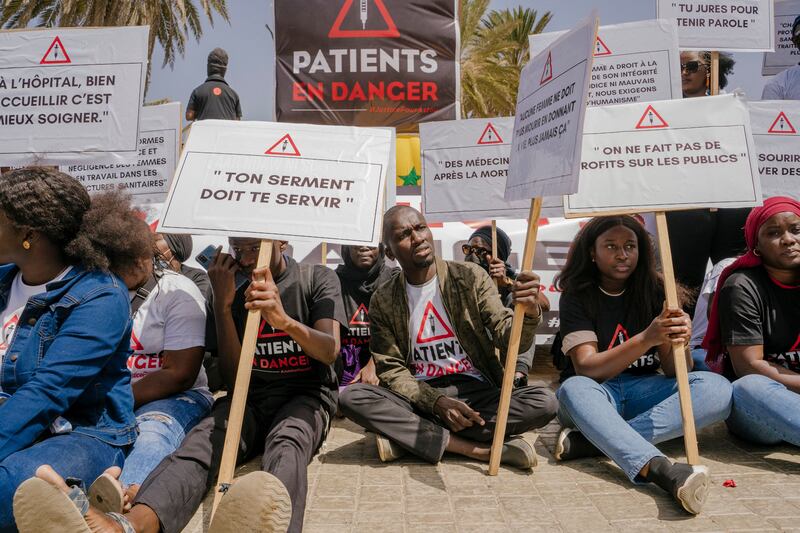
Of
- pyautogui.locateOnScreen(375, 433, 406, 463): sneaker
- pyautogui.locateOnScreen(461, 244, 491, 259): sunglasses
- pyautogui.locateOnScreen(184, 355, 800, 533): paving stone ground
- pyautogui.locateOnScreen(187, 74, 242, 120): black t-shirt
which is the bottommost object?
pyautogui.locateOnScreen(184, 355, 800, 533): paving stone ground

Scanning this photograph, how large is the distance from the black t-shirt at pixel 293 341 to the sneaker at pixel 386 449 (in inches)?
14.0

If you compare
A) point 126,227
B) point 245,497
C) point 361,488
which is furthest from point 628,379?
point 126,227

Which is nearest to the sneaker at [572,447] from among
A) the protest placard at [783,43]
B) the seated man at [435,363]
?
the seated man at [435,363]

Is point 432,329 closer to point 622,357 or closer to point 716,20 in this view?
point 622,357

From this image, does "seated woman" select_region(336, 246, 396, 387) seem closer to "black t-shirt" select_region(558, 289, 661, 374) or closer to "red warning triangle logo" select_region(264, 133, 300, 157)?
"black t-shirt" select_region(558, 289, 661, 374)

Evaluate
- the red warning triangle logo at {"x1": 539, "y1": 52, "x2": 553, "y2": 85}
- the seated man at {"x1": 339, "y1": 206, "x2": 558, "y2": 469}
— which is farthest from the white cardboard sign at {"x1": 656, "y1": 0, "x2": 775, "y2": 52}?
the seated man at {"x1": 339, "y1": 206, "x2": 558, "y2": 469}

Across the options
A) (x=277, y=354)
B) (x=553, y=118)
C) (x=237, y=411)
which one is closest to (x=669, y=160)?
(x=553, y=118)

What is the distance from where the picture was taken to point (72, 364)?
2531 millimetres

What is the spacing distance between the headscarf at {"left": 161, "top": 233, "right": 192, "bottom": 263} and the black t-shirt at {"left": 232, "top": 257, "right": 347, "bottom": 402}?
196 centimetres

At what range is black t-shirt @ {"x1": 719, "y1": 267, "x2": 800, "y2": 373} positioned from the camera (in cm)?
365

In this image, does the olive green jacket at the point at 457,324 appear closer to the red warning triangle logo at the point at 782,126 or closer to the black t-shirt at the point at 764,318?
the black t-shirt at the point at 764,318

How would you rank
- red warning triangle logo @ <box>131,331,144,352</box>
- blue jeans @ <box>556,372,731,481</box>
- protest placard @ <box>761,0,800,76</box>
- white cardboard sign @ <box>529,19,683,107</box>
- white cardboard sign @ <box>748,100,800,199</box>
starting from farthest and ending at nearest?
protest placard @ <box>761,0,800,76</box>, white cardboard sign @ <box>529,19,683,107</box>, white cardboard sign @ <box>748,100,800,199</box>, red warning triangle logo @ <box>131,331,144,352</box>, blue jeans @ <box>556,372,731,481</box>

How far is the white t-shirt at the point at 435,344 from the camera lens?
3.87 meters

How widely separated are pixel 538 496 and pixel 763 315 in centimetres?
168
